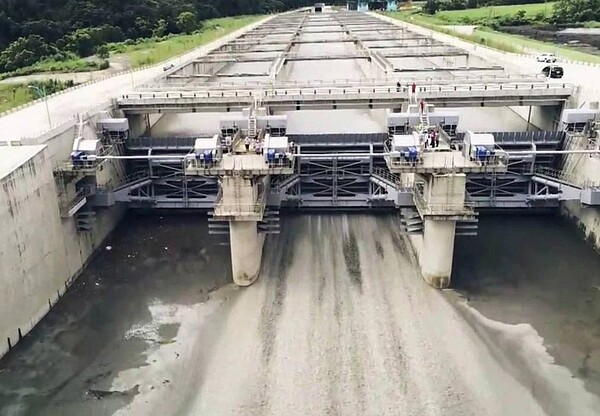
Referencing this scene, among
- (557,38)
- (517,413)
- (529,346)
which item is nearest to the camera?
(517,413)

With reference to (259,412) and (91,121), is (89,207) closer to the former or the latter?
(91,121)

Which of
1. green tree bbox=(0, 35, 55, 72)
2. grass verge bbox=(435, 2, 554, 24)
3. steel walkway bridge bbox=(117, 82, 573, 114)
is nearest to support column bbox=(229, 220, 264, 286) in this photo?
steel walkway bridge bbox=(117, 82, 573, 114)

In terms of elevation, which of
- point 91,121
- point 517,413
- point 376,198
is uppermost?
point 91,121

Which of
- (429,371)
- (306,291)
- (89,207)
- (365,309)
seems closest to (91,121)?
(89,207)

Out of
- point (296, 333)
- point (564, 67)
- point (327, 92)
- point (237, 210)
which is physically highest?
point (564, 67)

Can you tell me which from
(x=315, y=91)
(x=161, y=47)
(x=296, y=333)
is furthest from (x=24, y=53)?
(x=296, y=333)

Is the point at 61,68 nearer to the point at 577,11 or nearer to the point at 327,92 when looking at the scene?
the point at 327,92
